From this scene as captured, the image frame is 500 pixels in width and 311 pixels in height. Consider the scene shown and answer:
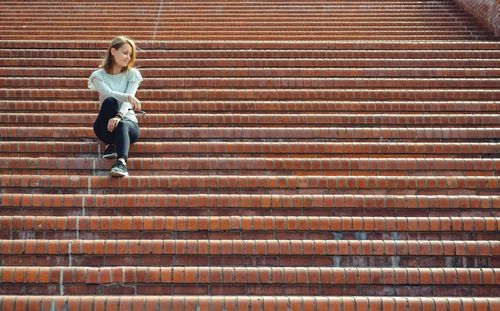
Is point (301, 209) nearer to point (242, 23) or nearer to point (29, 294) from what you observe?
point (29, 294)

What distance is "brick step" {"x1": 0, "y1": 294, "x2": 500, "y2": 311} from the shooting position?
10.7ft

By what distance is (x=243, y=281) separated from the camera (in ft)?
11.3

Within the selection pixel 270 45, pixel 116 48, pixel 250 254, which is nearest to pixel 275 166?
pixel 250 254

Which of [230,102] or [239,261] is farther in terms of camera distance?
[230,102]

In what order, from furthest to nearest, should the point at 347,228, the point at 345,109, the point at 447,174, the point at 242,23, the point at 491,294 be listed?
the point at 242,23 → the point at 345,109 → the point at 447,174 → the point at 347,228 → the point at 491,294

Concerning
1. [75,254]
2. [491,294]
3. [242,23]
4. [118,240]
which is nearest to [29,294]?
[75,254]

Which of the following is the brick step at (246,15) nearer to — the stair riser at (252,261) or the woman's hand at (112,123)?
the woman's hand at (112,123)

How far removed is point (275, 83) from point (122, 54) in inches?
68.0

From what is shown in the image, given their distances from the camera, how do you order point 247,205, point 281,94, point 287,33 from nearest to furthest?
point 247,205 < point 281,94 < point 287,33

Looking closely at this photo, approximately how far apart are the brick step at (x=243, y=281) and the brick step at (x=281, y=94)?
2.13 m

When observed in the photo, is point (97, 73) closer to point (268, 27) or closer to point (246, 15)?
point (268, 27)

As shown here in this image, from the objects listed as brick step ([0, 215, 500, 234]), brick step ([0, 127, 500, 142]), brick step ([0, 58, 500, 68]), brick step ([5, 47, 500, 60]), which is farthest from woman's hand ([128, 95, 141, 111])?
brick step ([5, 47, 500, 60])

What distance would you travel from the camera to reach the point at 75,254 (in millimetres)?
3594

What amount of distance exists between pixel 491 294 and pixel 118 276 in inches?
91.5
